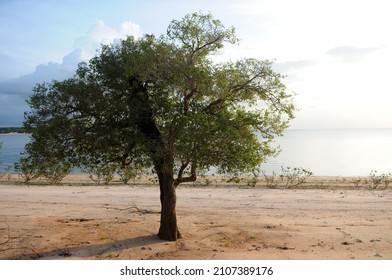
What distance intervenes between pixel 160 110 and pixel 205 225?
23.0ft

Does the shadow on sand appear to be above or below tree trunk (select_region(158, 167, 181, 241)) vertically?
below

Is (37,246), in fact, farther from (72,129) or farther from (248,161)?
(248,161)

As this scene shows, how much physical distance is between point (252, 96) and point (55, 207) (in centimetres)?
1443

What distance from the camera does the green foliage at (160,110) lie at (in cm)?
1348

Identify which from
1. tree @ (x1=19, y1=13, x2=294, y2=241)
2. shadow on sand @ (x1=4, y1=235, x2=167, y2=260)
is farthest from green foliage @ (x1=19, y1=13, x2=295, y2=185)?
shadow on sand @ (x1=4, y1=235, x2=167, y2=260)

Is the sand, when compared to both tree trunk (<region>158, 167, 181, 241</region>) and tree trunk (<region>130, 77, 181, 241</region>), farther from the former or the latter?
tree trunk (<region>130, 77, 181, 241</region>)

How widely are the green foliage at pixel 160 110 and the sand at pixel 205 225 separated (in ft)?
9.99

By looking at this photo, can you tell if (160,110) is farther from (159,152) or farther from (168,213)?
(168,213)

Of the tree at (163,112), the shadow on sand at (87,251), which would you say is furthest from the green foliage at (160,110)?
the shadow on sand at (87,251)

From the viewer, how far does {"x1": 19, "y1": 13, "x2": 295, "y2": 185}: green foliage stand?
531 inches

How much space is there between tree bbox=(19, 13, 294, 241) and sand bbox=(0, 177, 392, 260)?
7.21ft

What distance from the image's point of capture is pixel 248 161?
1388cm

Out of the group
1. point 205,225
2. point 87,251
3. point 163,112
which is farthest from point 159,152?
point 205,225

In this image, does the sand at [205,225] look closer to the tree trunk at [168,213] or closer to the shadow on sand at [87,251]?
the shadow on sand at [87,251]
